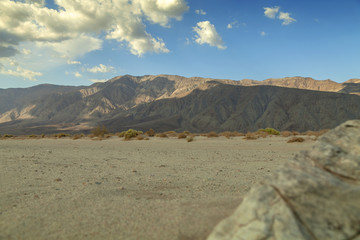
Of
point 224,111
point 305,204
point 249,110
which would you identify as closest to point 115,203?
point 305,204

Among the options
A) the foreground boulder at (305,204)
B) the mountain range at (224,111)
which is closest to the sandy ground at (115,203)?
the foreground boulder at (305,204)

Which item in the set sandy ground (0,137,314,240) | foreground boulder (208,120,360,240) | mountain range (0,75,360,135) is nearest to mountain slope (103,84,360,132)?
mountain range (0,75,360,135)

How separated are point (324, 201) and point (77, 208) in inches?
133

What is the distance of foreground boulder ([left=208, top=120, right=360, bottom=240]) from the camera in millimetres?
2018

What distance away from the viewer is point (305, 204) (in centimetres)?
217

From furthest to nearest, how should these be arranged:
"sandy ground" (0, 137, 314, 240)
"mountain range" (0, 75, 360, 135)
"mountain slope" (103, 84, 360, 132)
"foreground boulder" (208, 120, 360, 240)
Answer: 1. "mountain range" (0, 75, 360, 135)
2. "mountain slope" (103, 84, 360, 132)
3. "sandy ground" (0, 137, 314, 240)
4. "foreground boulder" (208, 120, 360, 240)

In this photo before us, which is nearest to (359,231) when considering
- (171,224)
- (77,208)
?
(171,224)

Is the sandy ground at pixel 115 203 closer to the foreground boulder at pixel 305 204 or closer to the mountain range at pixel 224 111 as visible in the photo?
the foreground boulder at pixel 305 204

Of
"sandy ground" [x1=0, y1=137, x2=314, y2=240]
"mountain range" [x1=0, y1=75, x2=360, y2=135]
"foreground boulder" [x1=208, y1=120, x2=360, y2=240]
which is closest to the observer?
"foreground boulder" [x1=208, y1=120, x2=360, y2=240]

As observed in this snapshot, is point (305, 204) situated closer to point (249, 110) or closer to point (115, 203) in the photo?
point (115, 203)

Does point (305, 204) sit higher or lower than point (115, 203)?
higher

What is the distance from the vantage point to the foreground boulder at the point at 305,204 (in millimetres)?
2018

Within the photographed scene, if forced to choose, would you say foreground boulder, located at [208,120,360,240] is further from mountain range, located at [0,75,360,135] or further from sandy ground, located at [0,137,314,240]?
mountain range, located at [0,75,360,135]

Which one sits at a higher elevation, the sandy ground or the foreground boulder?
the foreground boulder
